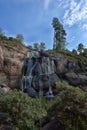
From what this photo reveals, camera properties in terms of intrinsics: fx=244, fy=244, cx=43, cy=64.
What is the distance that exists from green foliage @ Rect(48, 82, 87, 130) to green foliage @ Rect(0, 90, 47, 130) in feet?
19.5

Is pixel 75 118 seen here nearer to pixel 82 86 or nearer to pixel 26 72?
pixel 82 86

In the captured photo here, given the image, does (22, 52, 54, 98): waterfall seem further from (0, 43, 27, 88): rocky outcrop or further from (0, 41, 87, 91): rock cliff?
(0, 43, 27, 88): rocky outcrop

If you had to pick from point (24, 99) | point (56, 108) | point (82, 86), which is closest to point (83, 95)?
point (56, 108)

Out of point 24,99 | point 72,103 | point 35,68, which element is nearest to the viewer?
point 72,103

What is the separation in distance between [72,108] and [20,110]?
783cm

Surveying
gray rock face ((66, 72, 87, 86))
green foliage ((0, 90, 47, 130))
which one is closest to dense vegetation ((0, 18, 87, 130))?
green foliage ((0, 90, 47, 130))

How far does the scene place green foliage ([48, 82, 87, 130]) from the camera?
878 inches

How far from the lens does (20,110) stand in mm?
28141

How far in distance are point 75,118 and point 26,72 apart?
129 ft

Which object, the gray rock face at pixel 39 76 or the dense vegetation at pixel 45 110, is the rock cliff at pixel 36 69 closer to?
the gray rock face at pixel 39 76

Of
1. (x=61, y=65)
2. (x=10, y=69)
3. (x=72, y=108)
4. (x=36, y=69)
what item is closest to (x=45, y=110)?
(x=72, y=108)

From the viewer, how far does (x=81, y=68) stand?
62250 millimetres

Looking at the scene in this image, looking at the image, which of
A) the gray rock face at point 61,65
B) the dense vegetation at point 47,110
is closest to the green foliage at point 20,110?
the dense vegetation at point 47,110

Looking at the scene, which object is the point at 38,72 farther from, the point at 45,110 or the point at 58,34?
the point at 58,34
